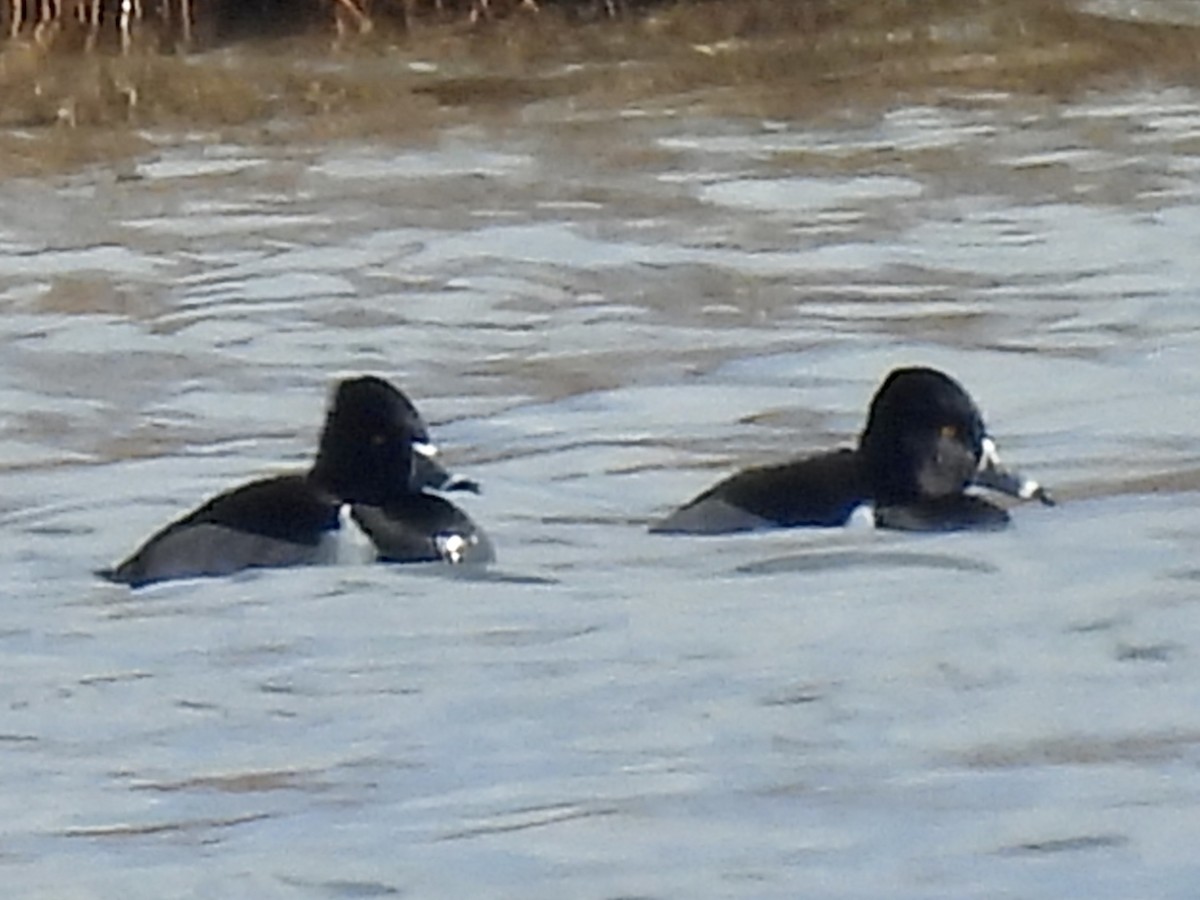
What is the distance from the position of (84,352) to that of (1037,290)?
2736 mm

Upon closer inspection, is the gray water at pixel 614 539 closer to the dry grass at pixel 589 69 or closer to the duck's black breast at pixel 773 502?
the duck's black breast at pixel 773 502

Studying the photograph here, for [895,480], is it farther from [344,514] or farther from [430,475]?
[344,514]

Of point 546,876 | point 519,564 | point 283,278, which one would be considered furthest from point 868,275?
point 546,876

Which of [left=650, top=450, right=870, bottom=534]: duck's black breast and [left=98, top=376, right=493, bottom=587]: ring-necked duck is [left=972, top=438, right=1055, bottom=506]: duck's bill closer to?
[left=650, top=450, right=870, bottom=534]: duck's black breast

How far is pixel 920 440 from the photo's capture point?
9336 mm

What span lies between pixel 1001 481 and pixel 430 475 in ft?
4.10

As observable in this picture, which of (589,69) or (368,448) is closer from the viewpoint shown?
(368,448)

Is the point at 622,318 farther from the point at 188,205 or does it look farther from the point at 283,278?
the point at 188,205

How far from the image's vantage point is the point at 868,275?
508 inches

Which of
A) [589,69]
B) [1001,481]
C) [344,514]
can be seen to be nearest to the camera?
[344,514]

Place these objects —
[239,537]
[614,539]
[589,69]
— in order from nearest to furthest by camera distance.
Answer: [239,537]
[614,539]
[589,69]

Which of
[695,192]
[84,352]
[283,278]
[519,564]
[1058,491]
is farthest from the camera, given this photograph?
[695,192]

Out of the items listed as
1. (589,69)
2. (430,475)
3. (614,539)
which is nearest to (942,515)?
(614,539)

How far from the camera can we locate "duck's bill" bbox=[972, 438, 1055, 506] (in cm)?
943
